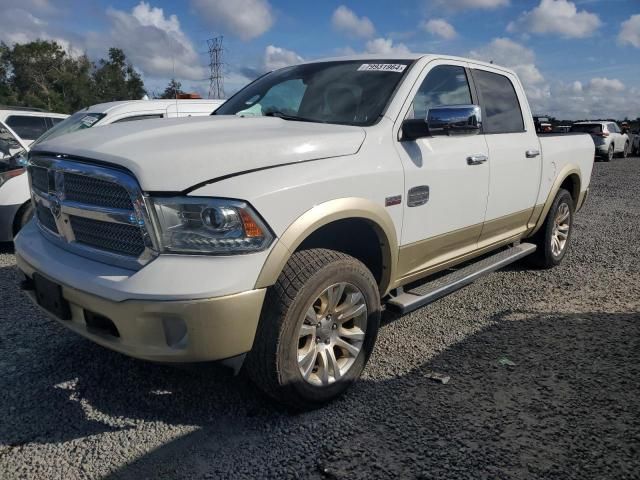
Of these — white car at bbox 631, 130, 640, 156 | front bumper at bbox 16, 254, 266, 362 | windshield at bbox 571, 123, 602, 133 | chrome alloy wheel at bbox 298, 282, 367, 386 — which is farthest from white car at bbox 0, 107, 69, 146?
white car at bbox 631, 130, 640, 156

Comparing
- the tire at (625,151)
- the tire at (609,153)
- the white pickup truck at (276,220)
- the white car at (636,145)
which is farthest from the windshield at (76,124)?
the white car at (636,145)

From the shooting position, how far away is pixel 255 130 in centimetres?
296

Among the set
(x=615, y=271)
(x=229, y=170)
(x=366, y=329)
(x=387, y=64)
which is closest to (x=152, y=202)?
(x=229, y=170)

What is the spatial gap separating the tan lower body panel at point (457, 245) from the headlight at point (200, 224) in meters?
1.28

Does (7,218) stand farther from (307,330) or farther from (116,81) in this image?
(116,81)

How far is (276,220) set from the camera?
245 cm

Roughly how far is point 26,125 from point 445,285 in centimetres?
1064

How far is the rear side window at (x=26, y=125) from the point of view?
35.7 feet

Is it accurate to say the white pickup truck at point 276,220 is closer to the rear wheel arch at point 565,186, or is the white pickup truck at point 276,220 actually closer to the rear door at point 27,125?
the rear wheel arch at point 565,186

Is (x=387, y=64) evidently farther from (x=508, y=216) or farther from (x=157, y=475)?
(x=157, y=475)

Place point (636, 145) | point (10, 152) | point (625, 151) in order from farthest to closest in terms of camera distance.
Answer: point (636, 145), point (625, 151), point (10, 152)

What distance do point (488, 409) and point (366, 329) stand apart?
80 cm

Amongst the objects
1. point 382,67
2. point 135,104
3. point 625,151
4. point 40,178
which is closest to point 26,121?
point 135,104

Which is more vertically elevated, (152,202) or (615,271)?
(152,202)
